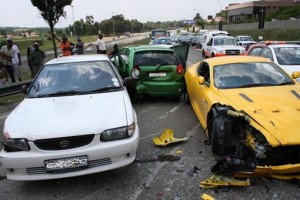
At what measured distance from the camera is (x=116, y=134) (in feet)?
14.1

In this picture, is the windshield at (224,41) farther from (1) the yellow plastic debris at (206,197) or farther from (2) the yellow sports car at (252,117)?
(1) the yellow plastic debris at (206,197)

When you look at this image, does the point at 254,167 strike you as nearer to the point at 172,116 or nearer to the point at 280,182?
the point at 280,182

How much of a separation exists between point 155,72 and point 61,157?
5.13 m

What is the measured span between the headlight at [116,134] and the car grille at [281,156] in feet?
5.59

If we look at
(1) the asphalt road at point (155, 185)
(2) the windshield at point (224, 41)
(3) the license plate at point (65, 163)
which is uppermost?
(2) the windshield at point (224, 41)

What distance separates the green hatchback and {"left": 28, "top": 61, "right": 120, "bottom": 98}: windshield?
263 centimetres

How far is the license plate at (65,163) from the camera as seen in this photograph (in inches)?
160

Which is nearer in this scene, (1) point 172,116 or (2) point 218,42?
(1) point 172,116

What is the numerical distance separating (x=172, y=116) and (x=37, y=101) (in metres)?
3.49

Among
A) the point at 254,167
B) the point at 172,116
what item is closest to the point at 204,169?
the point at 254,167

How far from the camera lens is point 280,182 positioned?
14.1 ft

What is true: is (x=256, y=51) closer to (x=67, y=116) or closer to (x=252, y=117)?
(x=252, y=117)

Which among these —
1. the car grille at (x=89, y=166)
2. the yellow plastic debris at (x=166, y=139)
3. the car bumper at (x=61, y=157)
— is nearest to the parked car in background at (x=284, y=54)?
the yellow plastic debris at (x=166, y=139)

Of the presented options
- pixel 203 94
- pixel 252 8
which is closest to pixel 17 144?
pixel 203 94
